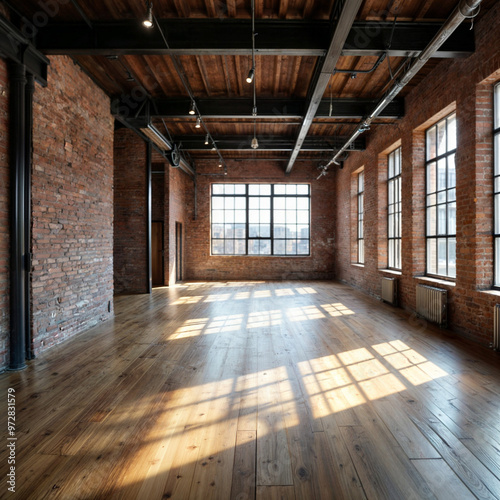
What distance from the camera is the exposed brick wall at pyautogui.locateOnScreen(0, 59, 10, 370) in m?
3.38

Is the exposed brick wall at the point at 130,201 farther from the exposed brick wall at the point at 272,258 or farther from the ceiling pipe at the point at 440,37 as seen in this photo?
the ceiling pipe at the point at 440,37

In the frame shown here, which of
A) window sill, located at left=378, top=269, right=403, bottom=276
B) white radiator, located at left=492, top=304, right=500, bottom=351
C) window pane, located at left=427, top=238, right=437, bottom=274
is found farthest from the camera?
window sill, located at left=378, top=269, right=403, bottom=276

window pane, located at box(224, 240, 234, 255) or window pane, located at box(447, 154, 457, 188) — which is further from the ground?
window pane, located at box(447, 154, 457, 188)

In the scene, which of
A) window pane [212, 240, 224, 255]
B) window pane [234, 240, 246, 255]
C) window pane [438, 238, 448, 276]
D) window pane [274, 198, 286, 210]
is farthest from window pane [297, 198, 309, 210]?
window pane [438, 238, 448, 276]

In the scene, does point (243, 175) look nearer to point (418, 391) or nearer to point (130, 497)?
point (418, 391)

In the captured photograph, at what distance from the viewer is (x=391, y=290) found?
6.77 m

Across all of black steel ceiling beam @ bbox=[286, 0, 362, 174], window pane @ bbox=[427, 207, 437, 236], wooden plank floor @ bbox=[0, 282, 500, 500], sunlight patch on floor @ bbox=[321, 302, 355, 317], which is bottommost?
sunlight patch on floor @ bbox=[321, 302, 355, 317]

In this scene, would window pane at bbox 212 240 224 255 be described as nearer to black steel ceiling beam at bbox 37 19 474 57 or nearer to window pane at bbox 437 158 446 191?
window pane at bbox 437 158 446 191

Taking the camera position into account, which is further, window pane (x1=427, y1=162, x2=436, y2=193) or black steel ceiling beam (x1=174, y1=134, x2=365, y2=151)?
black steel ceiling beam (x1=174, y1=134, x2=365, y2=151)

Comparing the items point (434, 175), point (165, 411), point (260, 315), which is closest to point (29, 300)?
point (165, 411)

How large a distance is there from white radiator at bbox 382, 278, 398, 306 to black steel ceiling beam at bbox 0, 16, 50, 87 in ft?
22.3

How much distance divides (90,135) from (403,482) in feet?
18.6

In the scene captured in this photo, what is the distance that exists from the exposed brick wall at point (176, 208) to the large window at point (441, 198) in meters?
7.12

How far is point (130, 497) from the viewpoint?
167 centimetres
